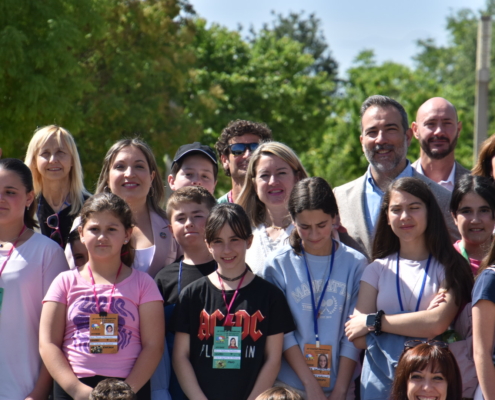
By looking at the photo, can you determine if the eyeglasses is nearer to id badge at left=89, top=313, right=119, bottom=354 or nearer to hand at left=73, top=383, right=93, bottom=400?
id badge at left=89, top=313, right=119, bottom=354

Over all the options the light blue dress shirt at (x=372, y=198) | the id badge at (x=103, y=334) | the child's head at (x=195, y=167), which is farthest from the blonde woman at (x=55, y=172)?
the light blue dress shirt at (x=372, y=198)

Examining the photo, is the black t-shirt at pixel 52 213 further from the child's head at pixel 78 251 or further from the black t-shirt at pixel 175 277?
the black t-shirt at pixel 175 277

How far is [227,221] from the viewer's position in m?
4.57

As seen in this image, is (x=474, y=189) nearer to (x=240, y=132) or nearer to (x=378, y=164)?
(x=378, y=164)

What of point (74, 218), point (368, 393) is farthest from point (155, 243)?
point (368, 393)

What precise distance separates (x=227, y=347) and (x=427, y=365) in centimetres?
127

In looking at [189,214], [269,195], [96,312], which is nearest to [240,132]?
[269,195]

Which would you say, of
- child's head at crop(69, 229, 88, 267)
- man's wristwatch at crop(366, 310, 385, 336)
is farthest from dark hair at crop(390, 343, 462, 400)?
child's head at crop(69, 229, 88, 267)

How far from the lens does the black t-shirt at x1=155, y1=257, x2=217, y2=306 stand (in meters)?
4.76

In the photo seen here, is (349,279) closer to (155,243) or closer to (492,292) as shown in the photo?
(492,292)

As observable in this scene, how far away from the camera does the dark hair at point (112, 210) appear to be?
4645 millimetres

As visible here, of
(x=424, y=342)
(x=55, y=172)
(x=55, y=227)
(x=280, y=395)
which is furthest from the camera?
(x=55, y=172)

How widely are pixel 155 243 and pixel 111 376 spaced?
118 centimetres

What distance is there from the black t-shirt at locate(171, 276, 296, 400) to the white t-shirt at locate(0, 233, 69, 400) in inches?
38.2
